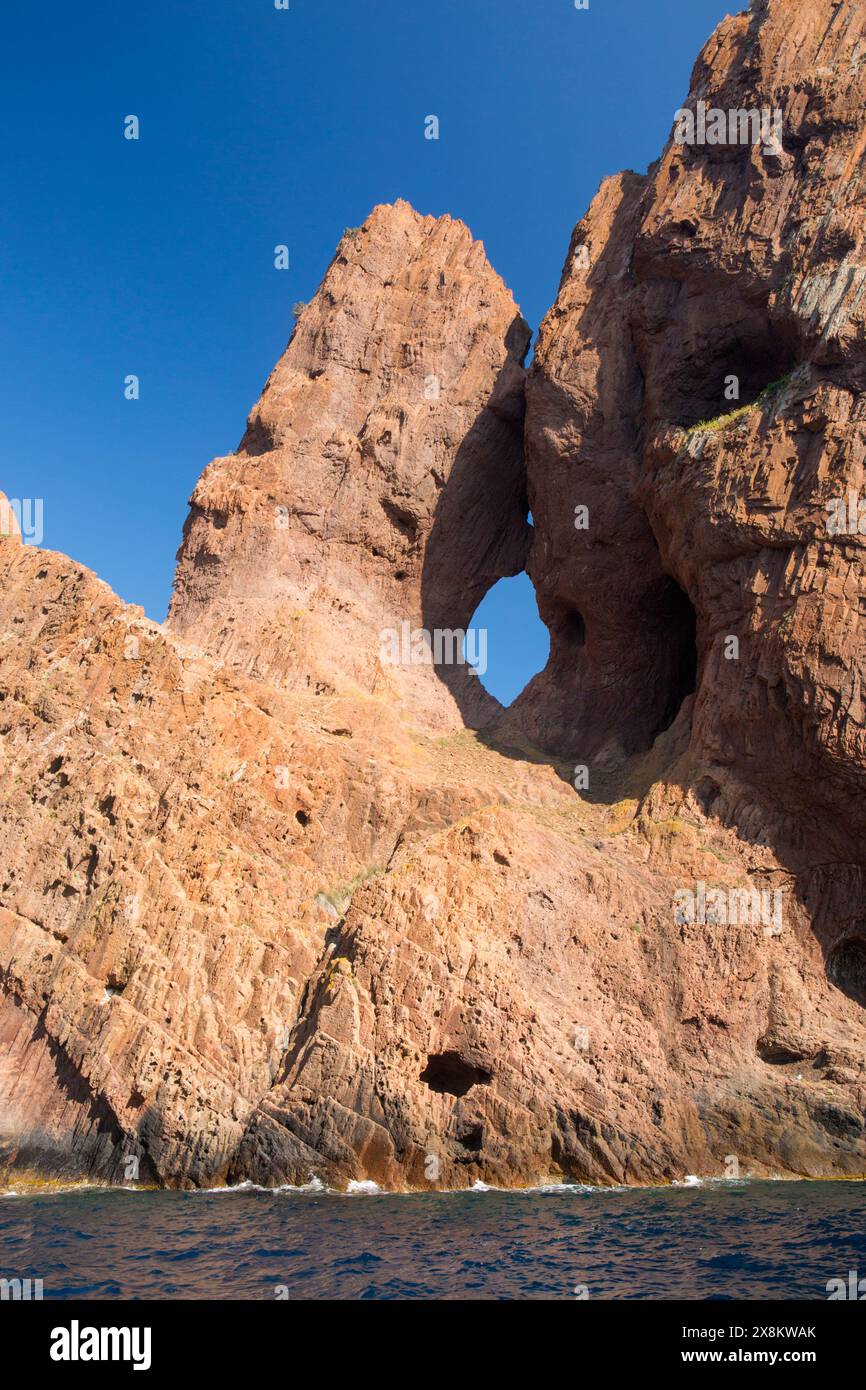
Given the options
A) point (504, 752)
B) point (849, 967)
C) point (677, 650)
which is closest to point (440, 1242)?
point (849, 967)

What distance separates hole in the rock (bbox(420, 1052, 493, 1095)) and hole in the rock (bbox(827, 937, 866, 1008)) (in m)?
9.02

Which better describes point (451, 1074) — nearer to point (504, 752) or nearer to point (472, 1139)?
point (472, 1139)

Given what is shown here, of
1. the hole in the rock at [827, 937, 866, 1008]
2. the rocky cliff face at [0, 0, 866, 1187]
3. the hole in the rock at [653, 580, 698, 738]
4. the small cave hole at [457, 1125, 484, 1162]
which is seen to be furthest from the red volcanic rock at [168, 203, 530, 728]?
the small cave hole at [457, 1125, 484, 1162]

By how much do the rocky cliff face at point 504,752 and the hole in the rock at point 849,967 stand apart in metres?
0.13

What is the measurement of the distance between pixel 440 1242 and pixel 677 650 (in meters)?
23.5

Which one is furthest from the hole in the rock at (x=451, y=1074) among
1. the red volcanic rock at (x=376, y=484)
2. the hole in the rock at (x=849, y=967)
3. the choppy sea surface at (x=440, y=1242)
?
the red volcanic rock at (x=376, y=484)

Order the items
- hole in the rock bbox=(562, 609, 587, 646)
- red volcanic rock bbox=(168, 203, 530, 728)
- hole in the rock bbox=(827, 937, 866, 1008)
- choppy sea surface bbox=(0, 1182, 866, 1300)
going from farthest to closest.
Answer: hole in the rock bbox=(562, 609, 587, 646), red volcanic rock bbox=(168, 203, 530, 728), hole in the rock bbox=(827, 937, 866, 1008), choppy sea surface bbox=(0, 1182, 866, 1300)

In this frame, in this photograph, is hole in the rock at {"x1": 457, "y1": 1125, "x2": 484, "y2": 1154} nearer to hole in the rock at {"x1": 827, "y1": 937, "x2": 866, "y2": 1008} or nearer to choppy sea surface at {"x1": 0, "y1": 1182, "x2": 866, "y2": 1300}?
choppy sea surface at {"x1": 0, "y1": 1182, "x2": 866, "y2": 1300}

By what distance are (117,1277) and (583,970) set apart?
1257 cm

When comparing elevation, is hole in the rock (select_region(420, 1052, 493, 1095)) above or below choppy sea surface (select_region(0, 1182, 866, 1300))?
above

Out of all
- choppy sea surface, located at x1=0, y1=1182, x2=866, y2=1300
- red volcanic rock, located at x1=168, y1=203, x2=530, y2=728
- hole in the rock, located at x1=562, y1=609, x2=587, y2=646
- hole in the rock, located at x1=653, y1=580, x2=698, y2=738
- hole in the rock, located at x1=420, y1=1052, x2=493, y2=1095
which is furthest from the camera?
hole in the rock, located at x1=562, y1=609, x2=587, y2=646

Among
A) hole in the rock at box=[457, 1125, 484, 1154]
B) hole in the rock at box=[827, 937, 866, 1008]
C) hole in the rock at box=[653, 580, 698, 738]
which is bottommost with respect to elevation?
hole in the rock at box=[457, 1125, 484, 1154]

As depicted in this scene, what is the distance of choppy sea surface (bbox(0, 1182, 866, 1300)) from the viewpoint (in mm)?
12336
